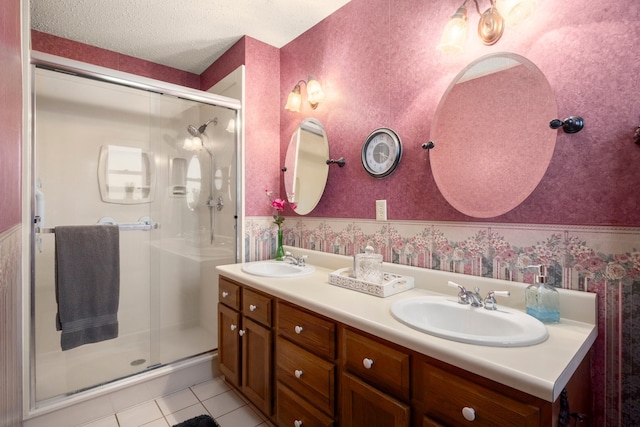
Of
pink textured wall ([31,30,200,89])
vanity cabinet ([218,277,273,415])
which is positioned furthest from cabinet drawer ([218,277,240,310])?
pink textured wall ([31,30,200,89])

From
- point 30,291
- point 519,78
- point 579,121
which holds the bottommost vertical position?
point 30,291

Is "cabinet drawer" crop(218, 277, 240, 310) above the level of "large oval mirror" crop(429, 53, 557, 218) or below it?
below

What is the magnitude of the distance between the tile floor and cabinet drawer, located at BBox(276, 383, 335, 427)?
31 cm

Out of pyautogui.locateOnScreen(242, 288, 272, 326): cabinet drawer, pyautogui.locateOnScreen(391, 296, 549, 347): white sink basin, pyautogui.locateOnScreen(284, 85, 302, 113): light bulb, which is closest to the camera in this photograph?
pyautogui.locateOnScreen(391, 296, 549, 347): white sink basin

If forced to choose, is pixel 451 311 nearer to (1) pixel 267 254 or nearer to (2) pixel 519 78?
(2) pixel 519 78

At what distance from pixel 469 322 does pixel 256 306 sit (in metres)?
1.03

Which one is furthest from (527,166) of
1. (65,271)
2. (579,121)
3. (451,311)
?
(65,271)

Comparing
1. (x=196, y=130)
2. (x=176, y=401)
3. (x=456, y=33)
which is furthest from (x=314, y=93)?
(x=176, y=401)

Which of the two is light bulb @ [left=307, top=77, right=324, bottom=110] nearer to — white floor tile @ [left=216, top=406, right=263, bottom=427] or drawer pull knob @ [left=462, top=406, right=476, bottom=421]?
drawer pull knob @ [left=462, top=406, right=476, bottom=421]

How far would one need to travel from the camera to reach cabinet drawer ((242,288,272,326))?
154 cm

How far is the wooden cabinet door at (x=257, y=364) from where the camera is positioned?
5.07 ft

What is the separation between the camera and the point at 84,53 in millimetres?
2430

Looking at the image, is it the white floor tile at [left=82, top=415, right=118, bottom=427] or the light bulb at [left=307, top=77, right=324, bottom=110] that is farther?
the light bulb at [left=307, top=77, right=324, bottom=110]

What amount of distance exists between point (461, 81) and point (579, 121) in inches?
19.2
